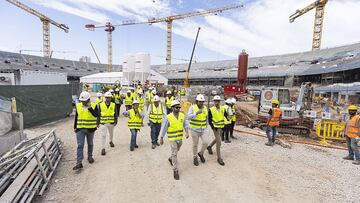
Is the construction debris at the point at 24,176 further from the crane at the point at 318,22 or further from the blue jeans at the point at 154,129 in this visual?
the crane at the point at 318,22

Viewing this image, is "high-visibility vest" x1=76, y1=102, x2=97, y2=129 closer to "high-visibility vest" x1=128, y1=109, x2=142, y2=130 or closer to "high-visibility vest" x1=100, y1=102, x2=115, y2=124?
"high-visibility vest" x1=100, y1=102, x2=115, y2=124

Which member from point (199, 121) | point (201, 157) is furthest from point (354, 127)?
point (199, 121)

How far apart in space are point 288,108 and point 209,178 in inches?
324

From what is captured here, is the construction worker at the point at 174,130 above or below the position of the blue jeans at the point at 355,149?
above

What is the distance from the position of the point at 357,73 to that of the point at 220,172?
33.6 m

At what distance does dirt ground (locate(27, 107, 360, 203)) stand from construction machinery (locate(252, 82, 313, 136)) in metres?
3.75

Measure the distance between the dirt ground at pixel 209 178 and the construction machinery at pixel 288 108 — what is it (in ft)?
12.3

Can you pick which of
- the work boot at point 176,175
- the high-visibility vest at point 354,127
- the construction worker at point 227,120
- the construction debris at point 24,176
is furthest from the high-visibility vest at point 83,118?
the high-visibility vest at point 354,127

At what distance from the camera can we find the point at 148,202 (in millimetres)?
4383

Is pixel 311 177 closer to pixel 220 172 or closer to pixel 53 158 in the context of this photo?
pixel 220 172

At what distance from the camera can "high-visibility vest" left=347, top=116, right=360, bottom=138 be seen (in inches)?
277

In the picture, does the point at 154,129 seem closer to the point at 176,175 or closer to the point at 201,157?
the point at 201,157

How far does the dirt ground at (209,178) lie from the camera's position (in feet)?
15.4

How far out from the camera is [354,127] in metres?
7.07
